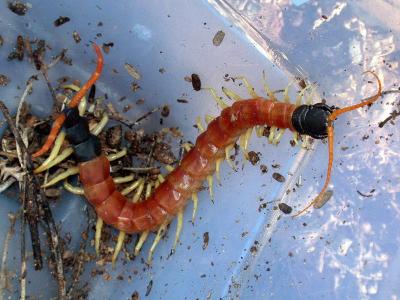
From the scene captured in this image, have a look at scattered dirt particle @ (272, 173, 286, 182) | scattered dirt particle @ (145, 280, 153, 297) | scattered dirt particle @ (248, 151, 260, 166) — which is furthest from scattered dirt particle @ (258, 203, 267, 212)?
scattered dirt particle @ (145, 280, 153, 297)

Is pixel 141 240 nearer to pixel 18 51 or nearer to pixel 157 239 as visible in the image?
pixel 157 239

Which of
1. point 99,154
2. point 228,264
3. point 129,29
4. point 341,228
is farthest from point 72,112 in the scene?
point 341,228

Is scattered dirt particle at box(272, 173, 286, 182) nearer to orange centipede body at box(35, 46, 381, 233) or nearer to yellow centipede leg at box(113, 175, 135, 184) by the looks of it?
orange centipede body at box(35, 46, 381, 233)

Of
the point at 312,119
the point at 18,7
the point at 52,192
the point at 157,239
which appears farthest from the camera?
the point at 157,239

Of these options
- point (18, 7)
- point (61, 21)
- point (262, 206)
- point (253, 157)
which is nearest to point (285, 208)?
point (262, 206)

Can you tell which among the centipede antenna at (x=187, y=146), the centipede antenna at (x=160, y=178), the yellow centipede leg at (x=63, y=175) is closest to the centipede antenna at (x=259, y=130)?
the centipede antenna at (x=187, y=146)

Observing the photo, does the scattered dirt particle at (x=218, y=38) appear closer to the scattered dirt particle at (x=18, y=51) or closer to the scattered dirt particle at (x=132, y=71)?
the scattered dirt particle at (x=132, y=71)
